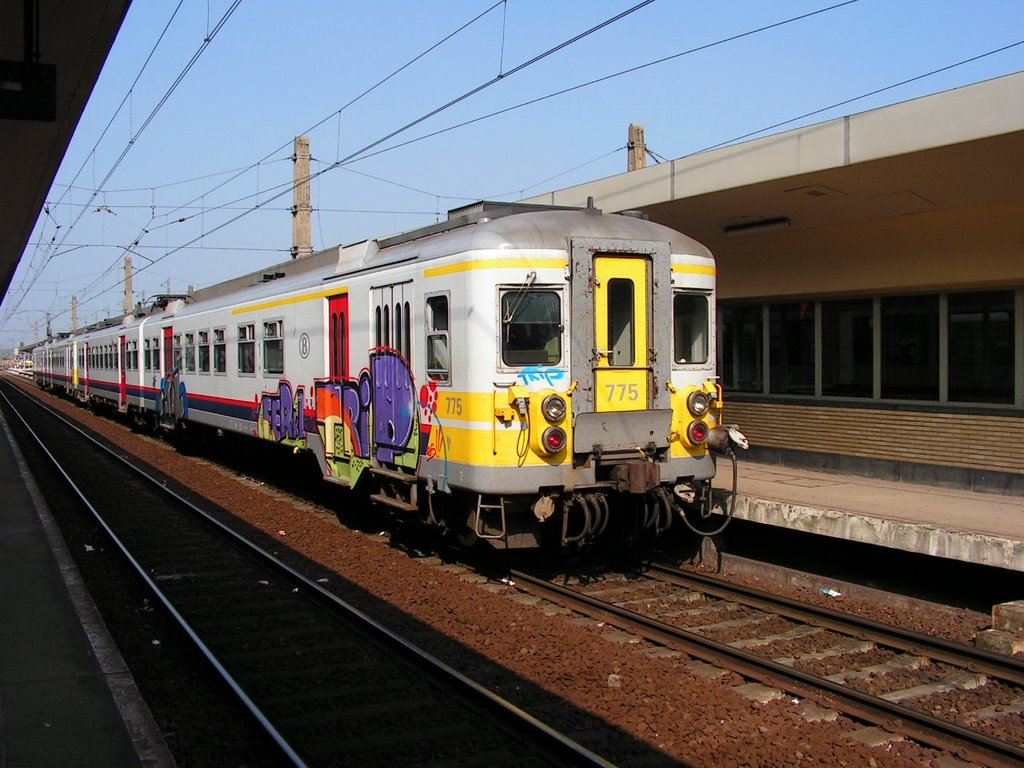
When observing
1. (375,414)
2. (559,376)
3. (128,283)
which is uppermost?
(128,283)

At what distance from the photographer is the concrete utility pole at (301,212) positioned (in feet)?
64.8

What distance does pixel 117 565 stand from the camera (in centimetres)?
980

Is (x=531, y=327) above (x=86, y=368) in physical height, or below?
above

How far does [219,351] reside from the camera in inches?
639

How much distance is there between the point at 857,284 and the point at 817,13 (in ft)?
12.0

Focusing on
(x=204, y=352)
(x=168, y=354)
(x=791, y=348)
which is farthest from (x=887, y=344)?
(x=168, y=354)

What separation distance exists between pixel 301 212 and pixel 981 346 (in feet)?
46.5

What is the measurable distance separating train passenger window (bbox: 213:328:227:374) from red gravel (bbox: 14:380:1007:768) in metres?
6.41

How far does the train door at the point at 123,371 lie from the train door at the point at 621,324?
2059 centimetres

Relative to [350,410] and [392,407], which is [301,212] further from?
[392,407]

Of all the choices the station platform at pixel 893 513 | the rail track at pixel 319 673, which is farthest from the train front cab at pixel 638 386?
the rail track at pixel 319 673

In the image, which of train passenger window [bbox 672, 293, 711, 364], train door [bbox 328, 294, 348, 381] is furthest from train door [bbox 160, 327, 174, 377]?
train passenger window [bbox 672, 293, 711, 364]

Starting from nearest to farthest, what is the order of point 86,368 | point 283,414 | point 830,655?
point 830,655, point 283,414, point 86,368

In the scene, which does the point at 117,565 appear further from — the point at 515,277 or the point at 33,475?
the point at 33,475
